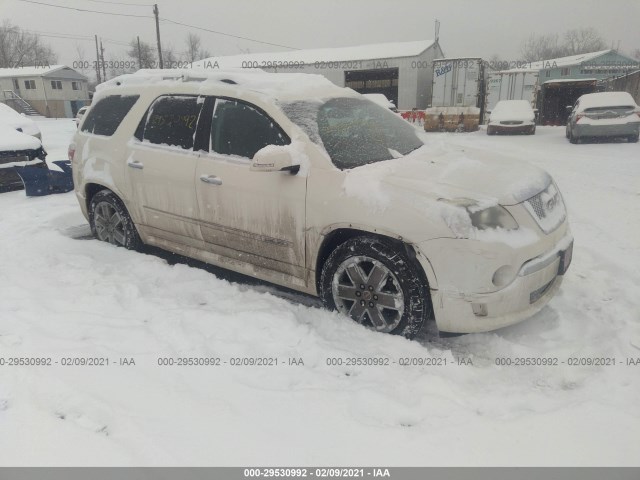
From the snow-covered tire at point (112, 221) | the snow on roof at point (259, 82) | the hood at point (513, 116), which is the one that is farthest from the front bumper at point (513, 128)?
the snow-covered tire at point (112, 221)

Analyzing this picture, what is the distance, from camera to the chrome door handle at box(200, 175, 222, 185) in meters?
3.62

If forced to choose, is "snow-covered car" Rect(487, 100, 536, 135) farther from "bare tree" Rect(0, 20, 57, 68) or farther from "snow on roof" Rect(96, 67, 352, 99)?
"bare tree" Rect(0, 20, 57, 68)

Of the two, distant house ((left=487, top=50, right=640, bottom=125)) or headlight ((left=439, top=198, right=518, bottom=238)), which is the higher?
distant house ((left=487, top=50, right=640, bottom=125))

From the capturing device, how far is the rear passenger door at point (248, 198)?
3318 mm

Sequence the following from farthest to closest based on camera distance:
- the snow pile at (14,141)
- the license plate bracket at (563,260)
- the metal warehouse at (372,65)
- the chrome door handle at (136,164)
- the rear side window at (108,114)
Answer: the metal warehouse at (372,65) < the snow pile at (14,141) < the rear side window at (108,114) < the chrome door handle at (136,164) < the license plate bracket at (563,260)

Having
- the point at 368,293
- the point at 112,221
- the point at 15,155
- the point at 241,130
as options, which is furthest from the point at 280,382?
the point at 15,155

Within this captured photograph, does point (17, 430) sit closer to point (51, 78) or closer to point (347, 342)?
point (347, 342)

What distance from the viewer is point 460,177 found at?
305 centimetres

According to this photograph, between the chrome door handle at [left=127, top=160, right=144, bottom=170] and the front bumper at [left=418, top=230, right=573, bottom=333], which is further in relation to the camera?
the chrome door handle at [left=127, top=160, right=144, bottom=170]

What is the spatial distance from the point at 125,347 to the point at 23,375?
0.56 m

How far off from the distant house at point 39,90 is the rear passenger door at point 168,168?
1939 inches

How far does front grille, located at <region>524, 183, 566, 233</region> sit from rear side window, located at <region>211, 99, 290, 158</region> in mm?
1795

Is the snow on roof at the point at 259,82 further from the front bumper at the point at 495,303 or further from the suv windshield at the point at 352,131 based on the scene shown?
the front bumper at the point at 495,303

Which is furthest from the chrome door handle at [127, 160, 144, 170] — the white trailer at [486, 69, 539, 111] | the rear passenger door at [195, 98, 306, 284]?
the white trailer at [486, 69, 539, 111]
